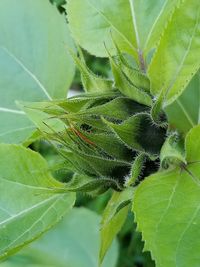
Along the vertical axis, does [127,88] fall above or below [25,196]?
above

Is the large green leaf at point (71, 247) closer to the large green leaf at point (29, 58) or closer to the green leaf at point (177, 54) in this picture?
the large green leaf at point (29, 58)

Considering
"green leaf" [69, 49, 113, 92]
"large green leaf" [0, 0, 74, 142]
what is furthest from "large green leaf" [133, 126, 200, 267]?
"large green leaf" [0, 0, 74, 142]

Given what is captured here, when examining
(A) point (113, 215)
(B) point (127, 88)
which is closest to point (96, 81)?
(B) point (127, 88)

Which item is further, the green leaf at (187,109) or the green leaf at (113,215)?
the green leaf at (187,109)

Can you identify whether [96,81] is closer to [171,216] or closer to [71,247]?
[171,216]

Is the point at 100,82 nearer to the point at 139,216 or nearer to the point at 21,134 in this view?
the point at 139,216

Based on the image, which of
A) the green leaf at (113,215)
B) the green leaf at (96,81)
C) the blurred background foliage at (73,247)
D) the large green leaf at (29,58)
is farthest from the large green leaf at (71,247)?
the green leaf at (96,81)
